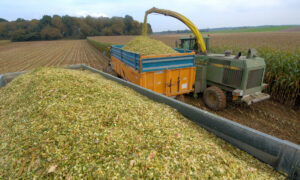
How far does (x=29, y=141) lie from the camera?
2123 mm

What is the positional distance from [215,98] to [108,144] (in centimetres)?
463

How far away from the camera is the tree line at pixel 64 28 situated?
57.2 m

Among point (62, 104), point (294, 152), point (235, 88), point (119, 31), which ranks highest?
point (119, 31)

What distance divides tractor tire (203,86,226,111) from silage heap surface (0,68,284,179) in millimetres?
3090

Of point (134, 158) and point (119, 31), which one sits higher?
point (119, 31)

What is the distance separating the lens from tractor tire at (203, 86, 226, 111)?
545cm

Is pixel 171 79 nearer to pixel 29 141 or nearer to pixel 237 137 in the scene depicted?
pixel 237 137

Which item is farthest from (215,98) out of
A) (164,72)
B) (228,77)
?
(164,72)

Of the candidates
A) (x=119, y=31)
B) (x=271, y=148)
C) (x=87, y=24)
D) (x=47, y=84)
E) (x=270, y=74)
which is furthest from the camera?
(x=87, y=24)

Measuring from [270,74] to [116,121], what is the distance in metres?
Answer: 6.80

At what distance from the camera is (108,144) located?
1.99m

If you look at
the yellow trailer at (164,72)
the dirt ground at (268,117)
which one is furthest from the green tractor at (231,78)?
the yellow trailer at (164,72)

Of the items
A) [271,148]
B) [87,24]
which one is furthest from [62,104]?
[87,24]

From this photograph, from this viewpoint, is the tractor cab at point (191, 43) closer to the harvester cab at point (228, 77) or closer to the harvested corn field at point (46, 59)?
the harvester cab at point (228, 77)
